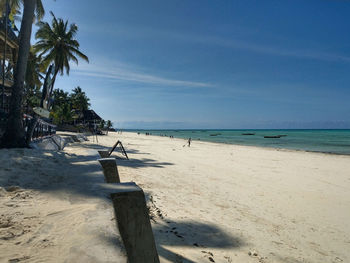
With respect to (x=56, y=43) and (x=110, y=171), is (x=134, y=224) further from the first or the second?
(x=56, y=43)

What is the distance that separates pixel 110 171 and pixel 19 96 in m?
6.33

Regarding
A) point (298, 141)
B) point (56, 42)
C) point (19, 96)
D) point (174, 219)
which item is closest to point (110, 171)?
point (174, 219)

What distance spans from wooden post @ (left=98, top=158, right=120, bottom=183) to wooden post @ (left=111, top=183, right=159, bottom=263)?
9.60 ft

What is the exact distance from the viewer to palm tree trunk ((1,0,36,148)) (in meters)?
7.58

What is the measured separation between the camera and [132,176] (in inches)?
282

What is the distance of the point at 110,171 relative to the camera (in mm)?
4809

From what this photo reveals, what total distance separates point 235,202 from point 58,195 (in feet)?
15.3

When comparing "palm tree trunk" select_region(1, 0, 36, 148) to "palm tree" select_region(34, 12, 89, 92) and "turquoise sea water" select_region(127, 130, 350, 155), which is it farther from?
"turquoise sea water" select_region(127, 130, 350, 155)

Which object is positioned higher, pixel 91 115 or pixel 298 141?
pixel 91 115

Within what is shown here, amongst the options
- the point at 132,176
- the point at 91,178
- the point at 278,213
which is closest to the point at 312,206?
the point at 278,213

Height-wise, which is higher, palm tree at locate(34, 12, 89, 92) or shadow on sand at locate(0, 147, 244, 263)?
palm tree at locate(34, 12, 89, 92)

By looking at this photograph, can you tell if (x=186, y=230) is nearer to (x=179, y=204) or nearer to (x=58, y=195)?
(x=179, y=204)

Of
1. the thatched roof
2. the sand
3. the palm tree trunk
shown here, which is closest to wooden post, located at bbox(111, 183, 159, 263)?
the sand

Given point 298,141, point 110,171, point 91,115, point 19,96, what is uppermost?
point 91,115
